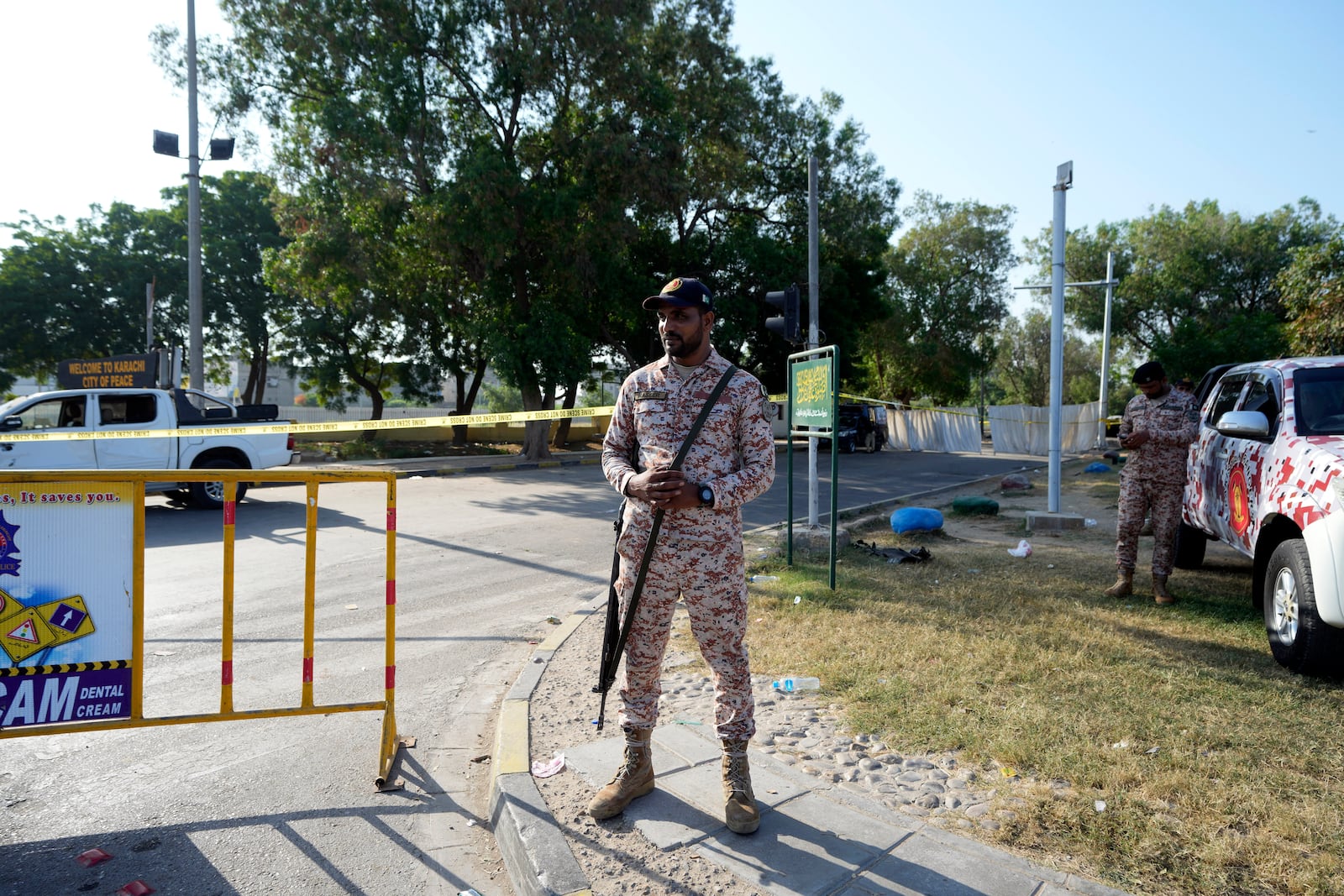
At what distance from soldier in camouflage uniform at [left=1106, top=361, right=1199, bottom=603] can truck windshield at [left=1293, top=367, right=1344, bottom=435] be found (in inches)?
29.4

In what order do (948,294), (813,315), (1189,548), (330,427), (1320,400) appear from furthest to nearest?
(948,294)
(813,315)
(1189,548)
(330,427)
(1320,400)

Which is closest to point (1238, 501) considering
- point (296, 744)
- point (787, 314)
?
point (787, 314)

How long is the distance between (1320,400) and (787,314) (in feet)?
14.6

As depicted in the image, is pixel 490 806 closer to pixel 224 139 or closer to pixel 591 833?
pixel 591 833

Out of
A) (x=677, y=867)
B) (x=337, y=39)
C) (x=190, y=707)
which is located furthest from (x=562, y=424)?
(x=677, y=867)

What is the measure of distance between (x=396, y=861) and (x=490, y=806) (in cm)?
47

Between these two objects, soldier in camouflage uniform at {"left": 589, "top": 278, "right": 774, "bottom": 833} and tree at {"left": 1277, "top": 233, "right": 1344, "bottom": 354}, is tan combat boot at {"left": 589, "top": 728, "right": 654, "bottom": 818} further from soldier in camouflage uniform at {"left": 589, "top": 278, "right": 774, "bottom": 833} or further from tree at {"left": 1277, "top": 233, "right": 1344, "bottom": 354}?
tree at {"left": 1277, "top": 233, "right": 1344, "bottom": 354}

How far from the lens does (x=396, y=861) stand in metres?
3.04

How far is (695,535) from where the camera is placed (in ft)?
9.97

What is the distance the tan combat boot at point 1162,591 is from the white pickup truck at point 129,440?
991cm

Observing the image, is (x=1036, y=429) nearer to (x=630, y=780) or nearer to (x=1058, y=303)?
(x=1058, y=303)

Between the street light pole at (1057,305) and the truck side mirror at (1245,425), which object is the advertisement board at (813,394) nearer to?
the truck side mirror at (1245,425)

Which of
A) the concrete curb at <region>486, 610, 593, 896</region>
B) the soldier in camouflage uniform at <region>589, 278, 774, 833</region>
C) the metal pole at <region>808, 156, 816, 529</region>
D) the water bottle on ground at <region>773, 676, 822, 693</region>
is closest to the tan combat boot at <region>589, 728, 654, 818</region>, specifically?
the soldier in camouflage uniform at <region>589, 278, 774, 833</region>

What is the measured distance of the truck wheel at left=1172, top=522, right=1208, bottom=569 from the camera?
7.54 m
